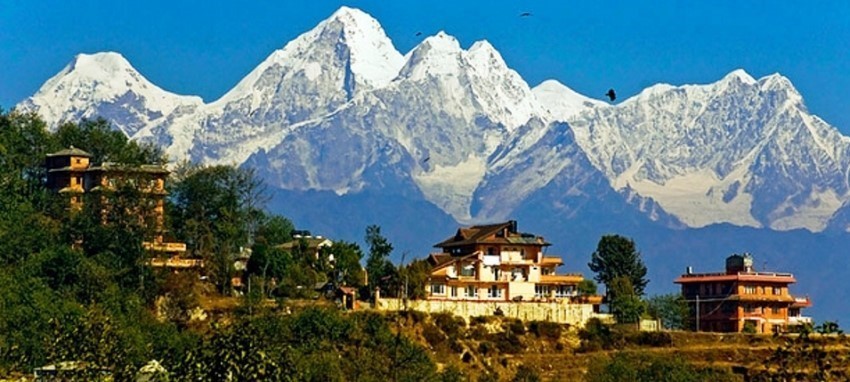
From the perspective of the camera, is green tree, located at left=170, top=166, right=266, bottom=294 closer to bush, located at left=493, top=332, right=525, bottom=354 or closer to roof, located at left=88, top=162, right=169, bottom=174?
roof, located at left=88, top=162, right=169, bottom=174

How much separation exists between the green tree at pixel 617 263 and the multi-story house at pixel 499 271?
1363cm

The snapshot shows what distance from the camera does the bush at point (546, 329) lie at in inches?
4783

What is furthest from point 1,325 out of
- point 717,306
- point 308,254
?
point 717,306

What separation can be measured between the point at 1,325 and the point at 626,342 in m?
45.6

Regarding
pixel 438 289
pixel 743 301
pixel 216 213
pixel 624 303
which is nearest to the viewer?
pixel 216 213

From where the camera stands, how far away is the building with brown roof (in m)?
132

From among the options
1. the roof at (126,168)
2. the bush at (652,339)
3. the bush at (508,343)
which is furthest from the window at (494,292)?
the roof at (126,168)

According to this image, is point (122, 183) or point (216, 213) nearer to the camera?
point (122, 183)

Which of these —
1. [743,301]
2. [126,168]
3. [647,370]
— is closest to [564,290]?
[743,301]

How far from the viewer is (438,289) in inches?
5138

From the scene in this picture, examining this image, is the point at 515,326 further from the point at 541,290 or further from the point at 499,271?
the point at 541,290

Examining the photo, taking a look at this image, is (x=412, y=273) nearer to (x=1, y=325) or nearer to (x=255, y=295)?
(x=255, y=295)

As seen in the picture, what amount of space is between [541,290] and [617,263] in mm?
17912

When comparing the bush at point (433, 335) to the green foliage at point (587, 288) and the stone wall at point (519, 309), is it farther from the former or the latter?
the green foliage at point (587, 288)
